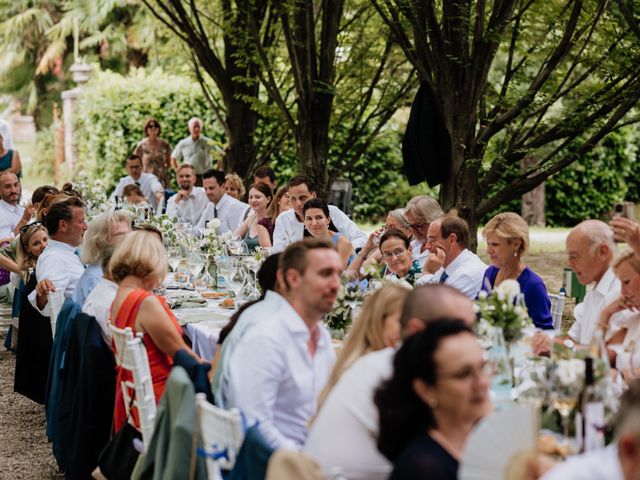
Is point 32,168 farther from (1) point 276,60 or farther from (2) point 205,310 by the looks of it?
(2) point 205,310

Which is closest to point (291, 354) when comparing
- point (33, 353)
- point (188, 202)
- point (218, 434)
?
point (218, 434)

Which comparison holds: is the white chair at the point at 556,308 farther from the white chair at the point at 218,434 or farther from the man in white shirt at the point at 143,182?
the man in white shirt at the point at 143,182

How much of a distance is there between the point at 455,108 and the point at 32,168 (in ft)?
84.7

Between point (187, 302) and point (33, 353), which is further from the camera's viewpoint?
point (33, 353)

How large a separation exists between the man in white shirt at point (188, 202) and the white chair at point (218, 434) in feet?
27.8

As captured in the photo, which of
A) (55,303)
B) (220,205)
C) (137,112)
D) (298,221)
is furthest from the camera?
(137,112)

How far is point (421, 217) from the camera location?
707cm

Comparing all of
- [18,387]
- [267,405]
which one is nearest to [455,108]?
[18,387]

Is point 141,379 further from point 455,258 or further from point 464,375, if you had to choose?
point 455,258

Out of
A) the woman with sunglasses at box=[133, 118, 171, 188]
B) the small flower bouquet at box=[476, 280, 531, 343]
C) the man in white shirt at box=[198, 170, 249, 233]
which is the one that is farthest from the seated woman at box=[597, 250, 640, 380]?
the woman with sunglasses at box=[133, 118, 171, 188]

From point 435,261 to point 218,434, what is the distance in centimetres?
341

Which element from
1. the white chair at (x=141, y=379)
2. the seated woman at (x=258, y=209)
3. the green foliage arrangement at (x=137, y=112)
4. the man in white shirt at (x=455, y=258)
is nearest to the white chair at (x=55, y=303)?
the white chair at (x=141, y=379)

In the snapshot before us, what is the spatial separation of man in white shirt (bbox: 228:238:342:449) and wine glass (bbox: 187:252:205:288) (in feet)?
10.6

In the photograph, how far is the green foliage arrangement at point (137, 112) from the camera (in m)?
19.6
